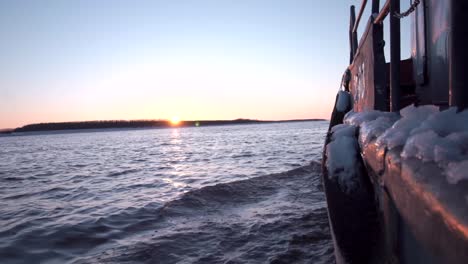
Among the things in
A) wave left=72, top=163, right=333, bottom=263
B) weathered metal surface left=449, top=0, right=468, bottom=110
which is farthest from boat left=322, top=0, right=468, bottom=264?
wave left=72, top=163, right=333, bottom=263

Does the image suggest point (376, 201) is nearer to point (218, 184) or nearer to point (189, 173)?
point (218, 184)

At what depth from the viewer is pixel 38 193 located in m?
8.77

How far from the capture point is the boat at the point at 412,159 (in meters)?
1.11

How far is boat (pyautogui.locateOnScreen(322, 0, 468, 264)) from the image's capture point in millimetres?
1108

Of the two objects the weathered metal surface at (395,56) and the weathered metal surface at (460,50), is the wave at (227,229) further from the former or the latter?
the weathered metal surface at (460,50)

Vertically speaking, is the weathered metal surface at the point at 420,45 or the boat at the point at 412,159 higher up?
the weathered metal surface at the point at 420,45

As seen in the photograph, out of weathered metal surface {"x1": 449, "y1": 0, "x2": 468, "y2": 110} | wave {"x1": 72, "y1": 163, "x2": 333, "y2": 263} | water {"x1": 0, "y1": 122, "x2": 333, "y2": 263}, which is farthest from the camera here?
water {"x1": 0, "y1": 122, "x2": 333, "y2": 263}

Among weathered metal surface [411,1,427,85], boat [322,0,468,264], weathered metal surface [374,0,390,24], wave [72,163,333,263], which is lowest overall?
wave [72,163,333,263]

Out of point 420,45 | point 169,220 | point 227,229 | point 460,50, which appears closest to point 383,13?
point 420,45

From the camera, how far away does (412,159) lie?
1.36 meters

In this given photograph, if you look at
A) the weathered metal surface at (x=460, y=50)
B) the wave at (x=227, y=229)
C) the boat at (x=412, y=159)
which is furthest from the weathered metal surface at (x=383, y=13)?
the wave at (x=227, y=229)

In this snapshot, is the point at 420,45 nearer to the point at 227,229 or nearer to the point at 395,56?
the point at 395,56

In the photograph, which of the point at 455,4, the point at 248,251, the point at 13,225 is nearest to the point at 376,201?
the point at 455,4

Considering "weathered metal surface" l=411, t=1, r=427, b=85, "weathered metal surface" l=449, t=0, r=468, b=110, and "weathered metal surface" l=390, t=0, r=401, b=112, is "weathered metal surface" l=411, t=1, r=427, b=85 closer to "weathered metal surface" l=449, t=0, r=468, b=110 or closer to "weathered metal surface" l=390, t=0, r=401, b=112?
"weathered metal surface" l=390, t=0, r=401, b=112
